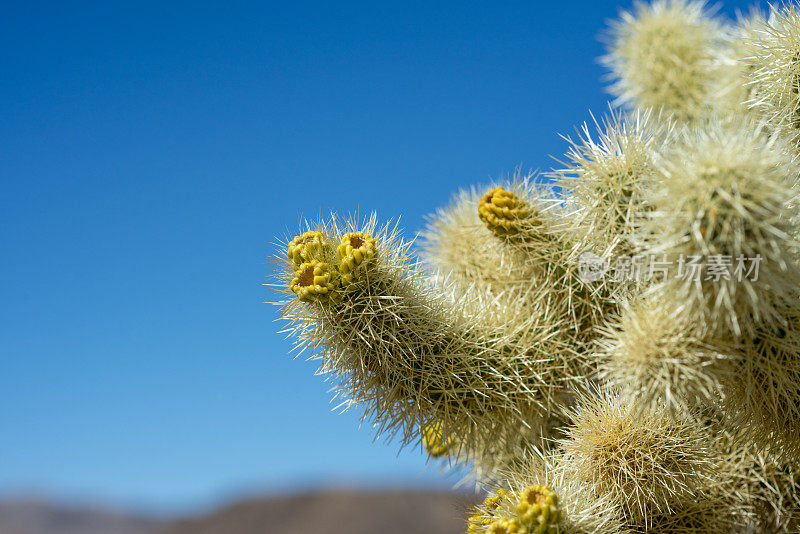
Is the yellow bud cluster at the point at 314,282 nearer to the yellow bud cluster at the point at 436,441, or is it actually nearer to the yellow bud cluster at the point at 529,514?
the yellow bud cluster at the point at 436,441

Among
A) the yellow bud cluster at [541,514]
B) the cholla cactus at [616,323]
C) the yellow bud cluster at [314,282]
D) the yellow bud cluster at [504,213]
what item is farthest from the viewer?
the yellow bud cluster at [504,213]

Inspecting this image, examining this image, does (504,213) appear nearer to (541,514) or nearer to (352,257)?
(352,257)

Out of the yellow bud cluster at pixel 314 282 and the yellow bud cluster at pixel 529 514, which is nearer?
the yellow bud cluster at pixel 529 514

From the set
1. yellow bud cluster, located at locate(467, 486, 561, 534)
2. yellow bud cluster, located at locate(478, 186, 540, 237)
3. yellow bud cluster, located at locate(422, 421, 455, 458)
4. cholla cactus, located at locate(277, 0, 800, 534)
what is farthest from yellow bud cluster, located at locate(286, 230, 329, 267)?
yellow bud cluster, located at locate(467, 486, 561, 534)

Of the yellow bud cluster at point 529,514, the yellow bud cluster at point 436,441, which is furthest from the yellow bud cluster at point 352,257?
the yellow bud cluster at point 529,514

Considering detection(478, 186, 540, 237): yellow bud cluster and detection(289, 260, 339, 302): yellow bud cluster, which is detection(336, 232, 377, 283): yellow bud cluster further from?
detection(478, 186, 540, 237): yellow bud cluster

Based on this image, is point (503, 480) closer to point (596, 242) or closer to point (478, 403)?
point (478, 403)

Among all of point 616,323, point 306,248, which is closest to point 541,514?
point 616,323
